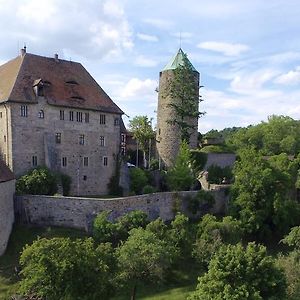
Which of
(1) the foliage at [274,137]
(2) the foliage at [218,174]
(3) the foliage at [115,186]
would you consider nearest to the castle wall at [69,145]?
(3) the foliage at [115,186]

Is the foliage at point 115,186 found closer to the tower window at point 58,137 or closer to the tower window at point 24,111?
the tower window at point 58,137

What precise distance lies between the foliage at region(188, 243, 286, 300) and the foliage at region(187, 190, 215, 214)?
60.6ft

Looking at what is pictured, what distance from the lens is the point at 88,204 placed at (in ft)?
126

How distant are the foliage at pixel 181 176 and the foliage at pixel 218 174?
3.58m

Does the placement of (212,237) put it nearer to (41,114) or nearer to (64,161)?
(64,161)

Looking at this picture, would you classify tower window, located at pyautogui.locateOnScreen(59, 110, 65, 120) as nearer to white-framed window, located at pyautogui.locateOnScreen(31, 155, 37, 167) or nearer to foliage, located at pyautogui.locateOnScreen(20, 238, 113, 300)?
white-framed window, located at pyautogui.locateOnScreen(31, 155, 37, 167)

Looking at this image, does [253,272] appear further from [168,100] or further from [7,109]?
[168,100]

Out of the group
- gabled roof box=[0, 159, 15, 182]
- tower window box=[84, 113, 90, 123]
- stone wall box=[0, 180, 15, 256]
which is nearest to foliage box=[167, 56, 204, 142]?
tower window box=[84, 113, 90, 123]

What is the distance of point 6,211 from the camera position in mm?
36781

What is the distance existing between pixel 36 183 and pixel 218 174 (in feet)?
67.2

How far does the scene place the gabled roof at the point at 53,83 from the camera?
4391 centimetres

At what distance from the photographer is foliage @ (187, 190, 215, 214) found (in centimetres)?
4409

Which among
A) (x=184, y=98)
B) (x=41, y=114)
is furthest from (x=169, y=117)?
(x=41, y=114)

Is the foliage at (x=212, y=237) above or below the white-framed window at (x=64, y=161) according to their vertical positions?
below
